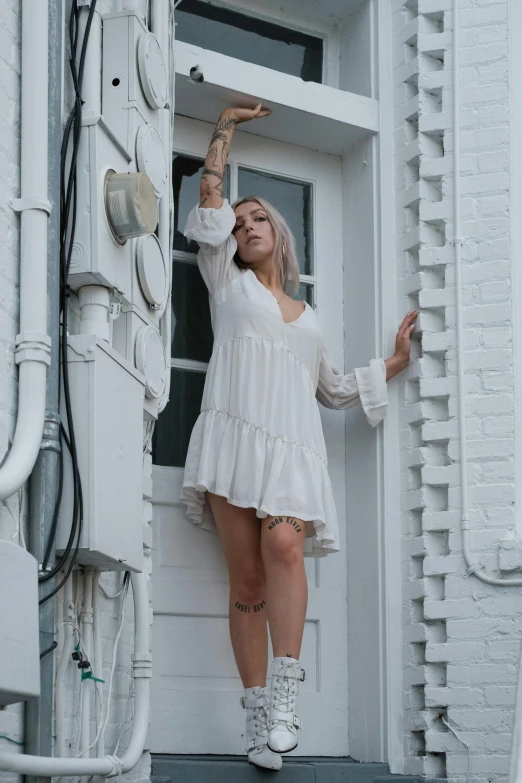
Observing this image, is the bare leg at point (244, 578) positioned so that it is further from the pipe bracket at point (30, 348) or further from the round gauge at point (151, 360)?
the pipe bracket at point (30, 348)

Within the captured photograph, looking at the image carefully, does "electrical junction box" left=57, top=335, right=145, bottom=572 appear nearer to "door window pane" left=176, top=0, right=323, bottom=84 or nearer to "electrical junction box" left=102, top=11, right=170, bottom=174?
"electrical junction box" left=102, top=11, right=170, bottom=174

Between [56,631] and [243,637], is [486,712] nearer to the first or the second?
[243,637]

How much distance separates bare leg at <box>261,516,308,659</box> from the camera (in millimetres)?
4305

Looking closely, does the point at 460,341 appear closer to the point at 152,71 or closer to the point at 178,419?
the point at 178,419

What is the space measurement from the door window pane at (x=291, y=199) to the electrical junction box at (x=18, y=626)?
97.5 inches

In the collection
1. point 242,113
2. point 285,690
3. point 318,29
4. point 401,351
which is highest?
point 318,29

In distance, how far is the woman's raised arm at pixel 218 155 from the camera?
4.72 meters

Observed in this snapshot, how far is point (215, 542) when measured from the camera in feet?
15.5

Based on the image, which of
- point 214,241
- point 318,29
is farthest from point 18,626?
point 318,29

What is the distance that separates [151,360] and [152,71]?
866 millimetres

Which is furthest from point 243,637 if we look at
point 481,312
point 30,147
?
point 30,147

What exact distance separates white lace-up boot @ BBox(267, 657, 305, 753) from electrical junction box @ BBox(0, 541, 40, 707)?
1328mm

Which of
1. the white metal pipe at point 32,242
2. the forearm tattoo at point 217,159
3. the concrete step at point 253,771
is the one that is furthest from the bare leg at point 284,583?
the white metal pipe at point 32,242

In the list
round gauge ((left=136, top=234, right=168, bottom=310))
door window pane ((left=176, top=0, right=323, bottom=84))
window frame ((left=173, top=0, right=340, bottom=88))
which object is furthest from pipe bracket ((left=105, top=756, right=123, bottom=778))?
window frame ((left=173, top=0, right=340, bottom=88))
